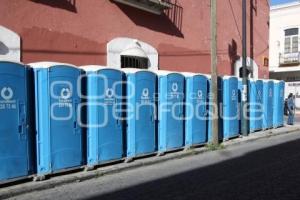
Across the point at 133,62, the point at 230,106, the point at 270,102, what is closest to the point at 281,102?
the point at 270,102

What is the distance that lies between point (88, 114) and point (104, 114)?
408 mm

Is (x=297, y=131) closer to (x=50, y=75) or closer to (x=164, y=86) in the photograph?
(x=164, y=86)

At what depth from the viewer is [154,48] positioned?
15.0 meters

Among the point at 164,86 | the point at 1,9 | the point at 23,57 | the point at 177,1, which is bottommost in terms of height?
the point at 164,86

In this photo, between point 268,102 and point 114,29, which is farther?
point 268,102

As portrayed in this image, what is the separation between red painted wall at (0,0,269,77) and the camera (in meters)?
10.7

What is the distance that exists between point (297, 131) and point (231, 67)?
13.6 feet

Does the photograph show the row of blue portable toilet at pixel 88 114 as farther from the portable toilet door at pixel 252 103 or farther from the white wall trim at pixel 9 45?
the portable toilet door at pixel 252 103

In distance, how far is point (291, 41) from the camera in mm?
36406

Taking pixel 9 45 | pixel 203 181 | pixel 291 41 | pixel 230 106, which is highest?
pixel 291 41

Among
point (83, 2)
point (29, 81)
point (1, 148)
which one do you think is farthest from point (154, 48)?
point (1, 148)

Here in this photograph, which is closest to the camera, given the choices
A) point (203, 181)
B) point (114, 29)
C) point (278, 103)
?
point (203, 181)

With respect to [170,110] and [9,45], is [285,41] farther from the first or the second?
[9,45]

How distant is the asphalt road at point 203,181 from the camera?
24.4ft
